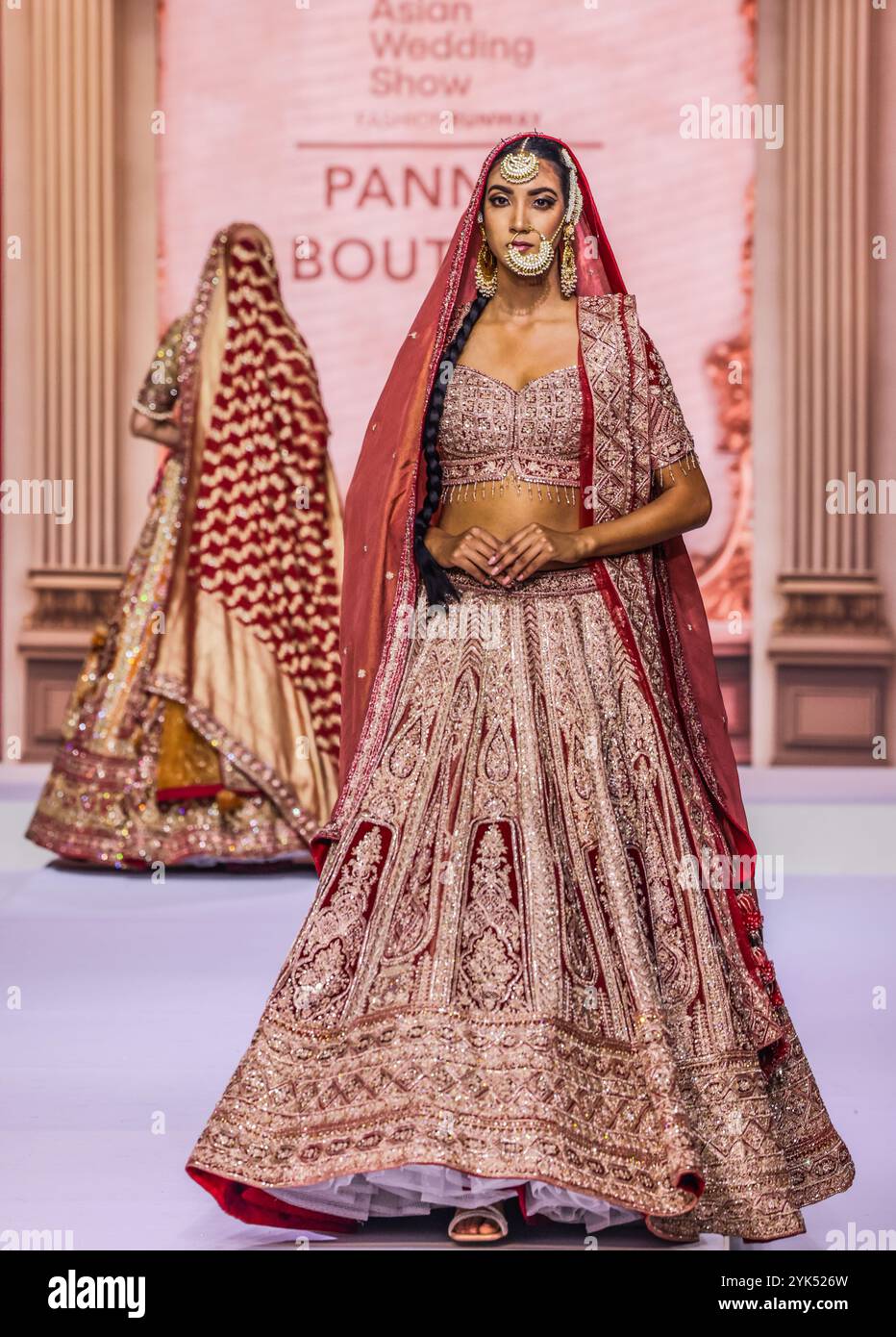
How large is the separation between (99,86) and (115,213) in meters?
0.53

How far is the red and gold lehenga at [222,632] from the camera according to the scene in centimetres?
550

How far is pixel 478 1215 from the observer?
8.02ft

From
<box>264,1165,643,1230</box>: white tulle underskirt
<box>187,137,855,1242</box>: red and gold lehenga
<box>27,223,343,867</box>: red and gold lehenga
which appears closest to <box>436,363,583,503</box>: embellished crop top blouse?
<box>187,137,855,1242</box>: red and gold lehenga

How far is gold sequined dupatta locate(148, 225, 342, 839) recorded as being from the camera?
217 inches

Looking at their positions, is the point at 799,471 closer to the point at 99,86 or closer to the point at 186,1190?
the point at 99,86

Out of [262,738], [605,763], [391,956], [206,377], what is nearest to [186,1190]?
[391,956]

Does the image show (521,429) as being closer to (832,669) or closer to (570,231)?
(570,231)

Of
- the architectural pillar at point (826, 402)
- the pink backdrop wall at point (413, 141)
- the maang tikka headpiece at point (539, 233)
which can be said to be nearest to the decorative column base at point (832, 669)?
the architectural pillar at point (826, 402)

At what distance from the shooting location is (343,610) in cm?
291

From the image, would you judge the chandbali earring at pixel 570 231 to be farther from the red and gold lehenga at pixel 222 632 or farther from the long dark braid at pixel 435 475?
the red and gold lehenga at pixel 222 632

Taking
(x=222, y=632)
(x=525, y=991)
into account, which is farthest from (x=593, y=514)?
(x=222, y=632)

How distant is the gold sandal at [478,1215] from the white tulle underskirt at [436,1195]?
0.05 feet

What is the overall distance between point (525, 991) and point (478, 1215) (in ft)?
0.94

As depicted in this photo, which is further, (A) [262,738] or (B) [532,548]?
(A) [262,738]
